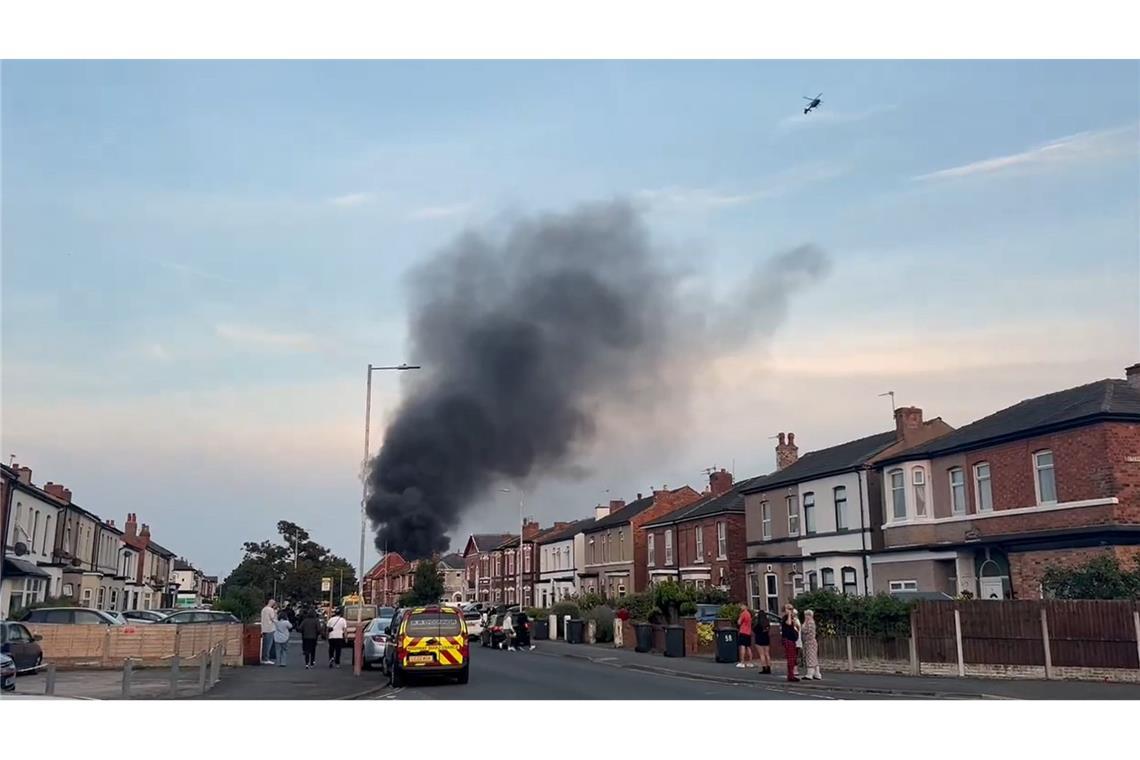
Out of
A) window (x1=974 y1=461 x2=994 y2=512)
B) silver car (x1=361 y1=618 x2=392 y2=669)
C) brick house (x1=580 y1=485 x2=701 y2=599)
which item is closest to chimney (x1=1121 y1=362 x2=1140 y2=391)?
window (x1=974 y1=461 x2=994 y2=512)

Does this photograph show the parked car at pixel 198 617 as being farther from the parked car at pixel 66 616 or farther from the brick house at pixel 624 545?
the brick house at pixel 624 545

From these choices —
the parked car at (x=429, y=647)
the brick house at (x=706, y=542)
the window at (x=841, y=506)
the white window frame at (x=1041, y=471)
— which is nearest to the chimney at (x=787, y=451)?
the brick house at (x=706, y=542)

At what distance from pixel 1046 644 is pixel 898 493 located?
12.9 metres

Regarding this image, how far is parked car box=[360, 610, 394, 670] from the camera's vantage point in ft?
83.9

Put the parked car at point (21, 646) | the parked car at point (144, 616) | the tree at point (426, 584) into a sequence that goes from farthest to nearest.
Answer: the tree at point (426, 584), the parked car at point (144, 616), the parked car at point (21, 646)

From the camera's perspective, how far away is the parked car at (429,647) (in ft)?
68.1

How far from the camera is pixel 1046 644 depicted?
812 inches

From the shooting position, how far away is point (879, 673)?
23.6 meters

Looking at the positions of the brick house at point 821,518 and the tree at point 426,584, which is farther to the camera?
the tree at point 426,584

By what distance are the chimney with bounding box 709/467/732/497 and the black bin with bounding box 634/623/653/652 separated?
18.5 meters

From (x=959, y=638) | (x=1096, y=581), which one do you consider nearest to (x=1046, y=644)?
(x=959, y=638)

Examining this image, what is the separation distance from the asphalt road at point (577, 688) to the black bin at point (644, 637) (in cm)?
857

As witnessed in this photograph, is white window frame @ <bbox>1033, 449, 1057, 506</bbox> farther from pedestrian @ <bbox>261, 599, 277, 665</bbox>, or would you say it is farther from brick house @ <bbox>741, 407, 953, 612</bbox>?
pedestrian @ <bbox>261, 599, 277, 665</bbox>

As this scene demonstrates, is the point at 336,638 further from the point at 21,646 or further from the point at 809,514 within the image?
the point at 809,514
